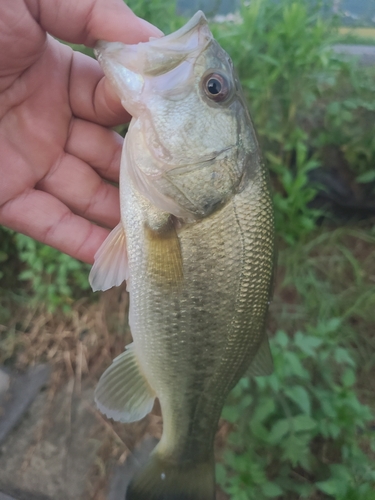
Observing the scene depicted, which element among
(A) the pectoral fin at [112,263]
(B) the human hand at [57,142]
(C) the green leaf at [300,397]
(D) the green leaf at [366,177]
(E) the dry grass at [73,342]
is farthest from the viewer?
(D) the green leaf at [366,177]

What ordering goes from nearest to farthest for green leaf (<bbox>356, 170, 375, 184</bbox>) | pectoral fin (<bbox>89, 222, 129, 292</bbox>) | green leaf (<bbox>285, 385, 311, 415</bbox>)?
pectoral fin (<bbox>89, 222, 129, 292</bbox>)
green leaf (<bbox>285, 385, 311, 415</bbox>)
green leaf (<bbox>356, 170, 375, 184</bbox>)

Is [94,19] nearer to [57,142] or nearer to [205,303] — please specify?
[57,142]

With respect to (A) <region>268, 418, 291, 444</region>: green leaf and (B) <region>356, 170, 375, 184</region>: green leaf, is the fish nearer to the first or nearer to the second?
(A) <region>268, 418, 291, 444</region>: green leaf

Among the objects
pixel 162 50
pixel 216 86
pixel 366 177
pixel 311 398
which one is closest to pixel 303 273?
pixel 366 177

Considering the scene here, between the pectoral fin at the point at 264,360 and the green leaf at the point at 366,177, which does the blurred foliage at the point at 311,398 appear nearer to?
the pectoral fin at the point at 264,360

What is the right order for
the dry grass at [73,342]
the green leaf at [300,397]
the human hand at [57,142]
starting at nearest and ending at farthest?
the human hand at [57,142], the green leaf at [300,397], the dry grass at [73,342]

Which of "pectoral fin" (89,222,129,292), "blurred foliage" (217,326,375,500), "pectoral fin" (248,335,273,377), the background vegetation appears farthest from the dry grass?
"pectoral fin" (89,222,129,292)

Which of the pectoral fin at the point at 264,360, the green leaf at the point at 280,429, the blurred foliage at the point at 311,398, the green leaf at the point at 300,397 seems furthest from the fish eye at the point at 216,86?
the green leaf at the point at 280,429
